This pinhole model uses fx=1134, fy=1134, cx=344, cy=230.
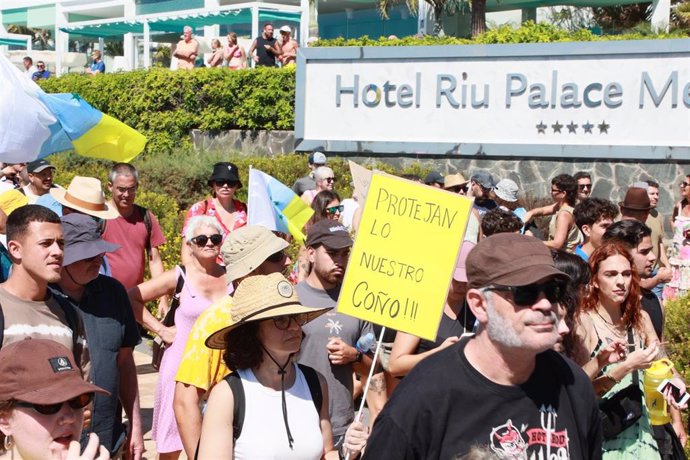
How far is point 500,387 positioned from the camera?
3.32 metres

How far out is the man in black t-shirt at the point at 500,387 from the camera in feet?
10.8

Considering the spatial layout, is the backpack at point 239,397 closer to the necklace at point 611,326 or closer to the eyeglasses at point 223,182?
the necklace at point 611,326

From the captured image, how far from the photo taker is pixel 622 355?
5109 mm

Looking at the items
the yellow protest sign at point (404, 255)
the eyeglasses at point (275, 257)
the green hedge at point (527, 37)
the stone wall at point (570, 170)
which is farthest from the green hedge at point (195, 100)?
the yellow protest sign at point (404, 255)

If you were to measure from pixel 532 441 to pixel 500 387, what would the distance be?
18 centimetres

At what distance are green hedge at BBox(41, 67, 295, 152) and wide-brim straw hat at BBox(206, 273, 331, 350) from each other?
14.4m

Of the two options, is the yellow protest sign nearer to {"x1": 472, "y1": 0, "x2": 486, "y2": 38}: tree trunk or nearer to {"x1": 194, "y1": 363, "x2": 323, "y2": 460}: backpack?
{"x1": 194, "y1": 363, "x2": 323, "y2": 460}: backpack

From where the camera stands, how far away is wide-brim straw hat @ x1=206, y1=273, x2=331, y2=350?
4316 mm

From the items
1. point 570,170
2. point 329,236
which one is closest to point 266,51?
point 570,170

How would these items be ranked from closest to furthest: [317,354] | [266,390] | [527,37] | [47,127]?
[266,390]
[317,354]
[47,127]
[527,37]

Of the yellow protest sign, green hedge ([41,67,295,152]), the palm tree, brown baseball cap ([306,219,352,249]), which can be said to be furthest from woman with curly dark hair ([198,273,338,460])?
the palm tree

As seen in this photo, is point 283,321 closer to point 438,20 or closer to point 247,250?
point 247,250

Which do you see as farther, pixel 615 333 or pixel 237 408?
pixel 615 333

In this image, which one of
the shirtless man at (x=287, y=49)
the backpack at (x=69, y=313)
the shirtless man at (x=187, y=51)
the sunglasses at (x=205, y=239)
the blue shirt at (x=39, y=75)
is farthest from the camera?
the blue shirt at (x=39, y=75)
